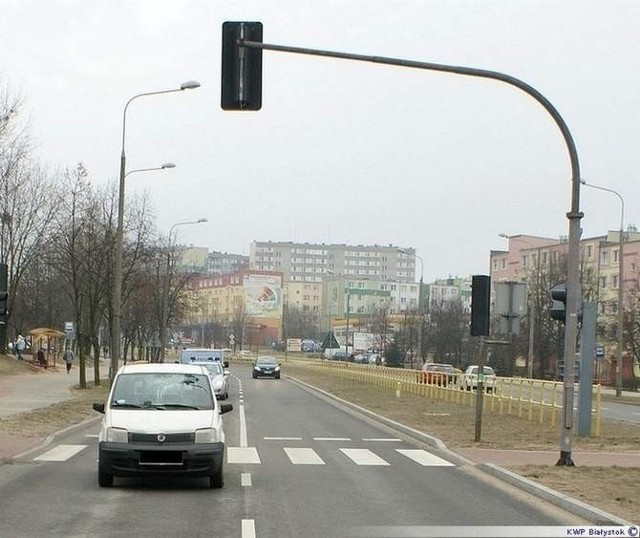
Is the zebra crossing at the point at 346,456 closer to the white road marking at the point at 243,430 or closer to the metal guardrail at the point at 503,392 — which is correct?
the white road marking at the point at 243,430

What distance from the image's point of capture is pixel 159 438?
1229cm

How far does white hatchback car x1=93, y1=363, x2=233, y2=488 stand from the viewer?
12.3 metres

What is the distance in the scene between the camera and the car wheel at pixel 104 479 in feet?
41.0

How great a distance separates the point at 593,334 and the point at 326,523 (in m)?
13.9

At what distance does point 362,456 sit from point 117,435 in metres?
5.97

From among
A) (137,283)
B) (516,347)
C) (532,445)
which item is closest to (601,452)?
(532,445)

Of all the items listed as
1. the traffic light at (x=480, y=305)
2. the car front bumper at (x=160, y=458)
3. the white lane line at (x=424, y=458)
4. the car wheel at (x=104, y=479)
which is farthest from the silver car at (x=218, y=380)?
the car front bumper at (x=160, y=458)

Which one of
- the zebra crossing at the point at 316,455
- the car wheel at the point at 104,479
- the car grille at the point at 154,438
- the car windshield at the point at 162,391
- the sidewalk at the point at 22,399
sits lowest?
the sidewalk at the point at 22,399

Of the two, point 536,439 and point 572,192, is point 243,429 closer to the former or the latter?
point 536,439

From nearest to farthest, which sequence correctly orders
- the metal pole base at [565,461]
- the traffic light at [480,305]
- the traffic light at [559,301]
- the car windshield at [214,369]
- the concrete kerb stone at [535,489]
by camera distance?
the concrete kerb stone at [535,489] → the metal pole base at [565,461] → the traffic light at [559,301] → the traffic light at [480,305] → the car windshield at [214,369]

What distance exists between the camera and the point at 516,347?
73.0m

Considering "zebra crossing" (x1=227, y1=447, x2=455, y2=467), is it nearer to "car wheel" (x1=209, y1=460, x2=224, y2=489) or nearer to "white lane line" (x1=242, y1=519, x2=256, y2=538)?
"car wheel" (x1=209, y1=460, x2=224, y2=489)

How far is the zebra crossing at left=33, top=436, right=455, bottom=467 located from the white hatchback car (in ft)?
9.35

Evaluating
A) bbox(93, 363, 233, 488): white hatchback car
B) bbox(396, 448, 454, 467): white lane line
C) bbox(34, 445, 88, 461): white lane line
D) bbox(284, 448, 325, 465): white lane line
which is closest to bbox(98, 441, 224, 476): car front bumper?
bbox(93, 363, 233, 488): white hatchback car
